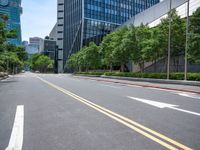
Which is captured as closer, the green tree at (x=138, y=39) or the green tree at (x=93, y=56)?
the green tree at (x=138, y=39)

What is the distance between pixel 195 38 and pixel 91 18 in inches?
3234

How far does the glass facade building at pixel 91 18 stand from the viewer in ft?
338

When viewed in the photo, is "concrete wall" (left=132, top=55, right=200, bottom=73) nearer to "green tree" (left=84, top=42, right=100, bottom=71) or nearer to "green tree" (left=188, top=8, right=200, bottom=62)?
"green tree" (left=188, top=8, right=200, bottom=62)

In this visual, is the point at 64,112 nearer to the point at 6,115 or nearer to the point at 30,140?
the point at 6,115

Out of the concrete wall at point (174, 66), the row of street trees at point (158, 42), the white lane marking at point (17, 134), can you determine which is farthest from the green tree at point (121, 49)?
the white lane marking at point (17, 134)

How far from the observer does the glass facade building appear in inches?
4060

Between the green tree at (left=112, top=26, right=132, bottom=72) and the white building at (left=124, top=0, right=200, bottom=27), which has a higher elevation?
the white building at (left=124, top=0, right=200, bottom=27)

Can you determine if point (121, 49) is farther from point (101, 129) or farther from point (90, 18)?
point (90, 18)

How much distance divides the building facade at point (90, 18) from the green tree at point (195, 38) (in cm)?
7326

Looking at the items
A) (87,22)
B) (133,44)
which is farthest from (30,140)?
(87,22)

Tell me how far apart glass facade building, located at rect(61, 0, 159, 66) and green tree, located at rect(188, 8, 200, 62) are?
240ft

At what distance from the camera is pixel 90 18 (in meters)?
104

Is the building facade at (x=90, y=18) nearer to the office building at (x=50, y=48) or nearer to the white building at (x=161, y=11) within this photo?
the white building at (x=161, y=11)

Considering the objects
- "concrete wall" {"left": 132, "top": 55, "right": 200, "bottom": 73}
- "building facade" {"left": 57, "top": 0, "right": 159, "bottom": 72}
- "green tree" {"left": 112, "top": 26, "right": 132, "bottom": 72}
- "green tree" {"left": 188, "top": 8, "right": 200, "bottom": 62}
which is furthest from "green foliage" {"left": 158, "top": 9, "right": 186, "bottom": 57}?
"building facade" {"left": 57, "top": 0, "right": 159, "bottom": 72}
